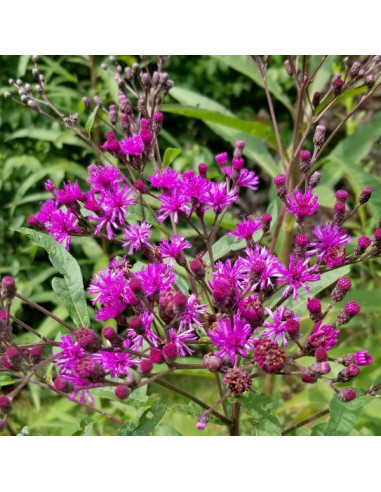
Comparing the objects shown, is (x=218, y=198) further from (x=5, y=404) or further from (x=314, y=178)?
(x=5, y=404)

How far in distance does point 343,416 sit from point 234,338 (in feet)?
0.94

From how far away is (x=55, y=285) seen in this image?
1077 millimetres

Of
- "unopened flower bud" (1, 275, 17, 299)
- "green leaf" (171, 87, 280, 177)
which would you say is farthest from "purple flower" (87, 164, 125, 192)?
"green leaf" (171, 87, 280, 177)

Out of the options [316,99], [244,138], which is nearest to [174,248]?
[316,99]

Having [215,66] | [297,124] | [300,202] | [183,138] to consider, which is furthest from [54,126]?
[300,202]

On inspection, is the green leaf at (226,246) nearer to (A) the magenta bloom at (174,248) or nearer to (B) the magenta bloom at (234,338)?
(A) the magenta bloom at (174,248)

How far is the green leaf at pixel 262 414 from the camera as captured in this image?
3.07ft

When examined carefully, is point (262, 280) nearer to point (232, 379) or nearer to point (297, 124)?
point (232, 379)

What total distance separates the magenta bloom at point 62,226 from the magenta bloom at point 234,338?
39 cm

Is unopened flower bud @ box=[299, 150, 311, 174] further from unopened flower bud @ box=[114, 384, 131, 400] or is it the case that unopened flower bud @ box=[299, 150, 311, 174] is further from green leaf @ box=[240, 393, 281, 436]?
unopened flower bud @ box=[114, 384, 131, 400]

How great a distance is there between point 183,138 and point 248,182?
96.0 inches

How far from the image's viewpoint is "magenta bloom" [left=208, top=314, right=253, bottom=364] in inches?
32.0

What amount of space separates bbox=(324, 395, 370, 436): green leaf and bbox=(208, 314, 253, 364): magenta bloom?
0.78 feet

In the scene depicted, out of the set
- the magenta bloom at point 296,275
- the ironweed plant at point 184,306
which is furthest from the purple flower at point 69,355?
the magenta bloom at point 296,275
